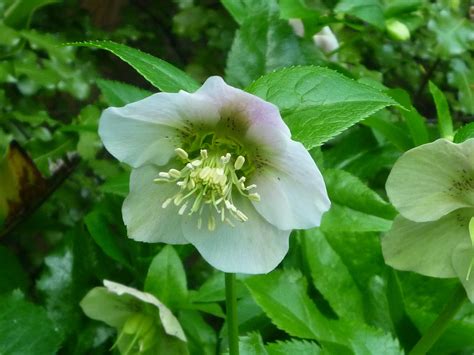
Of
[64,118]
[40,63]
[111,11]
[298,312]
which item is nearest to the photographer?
[298,312]

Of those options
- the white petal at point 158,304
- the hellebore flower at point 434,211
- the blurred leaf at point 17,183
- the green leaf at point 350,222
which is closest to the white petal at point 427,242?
the hellebore flower at point 434,211

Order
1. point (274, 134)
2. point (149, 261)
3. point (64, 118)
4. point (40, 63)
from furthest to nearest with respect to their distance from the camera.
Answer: point (64, 118) → point (40, 63) → point (149, 261) → point (274, 134)

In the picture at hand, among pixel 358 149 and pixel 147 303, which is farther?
pixel 358 149

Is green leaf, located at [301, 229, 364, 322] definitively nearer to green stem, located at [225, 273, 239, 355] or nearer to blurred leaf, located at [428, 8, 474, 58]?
green stem, located at [225, 273, 239, 355]

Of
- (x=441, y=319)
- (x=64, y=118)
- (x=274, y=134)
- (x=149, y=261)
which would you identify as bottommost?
(x=64, y=118)

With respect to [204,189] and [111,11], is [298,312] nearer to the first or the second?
[204,189]

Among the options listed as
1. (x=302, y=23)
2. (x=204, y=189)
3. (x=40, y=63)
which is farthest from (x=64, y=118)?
(x=204, y=189)
